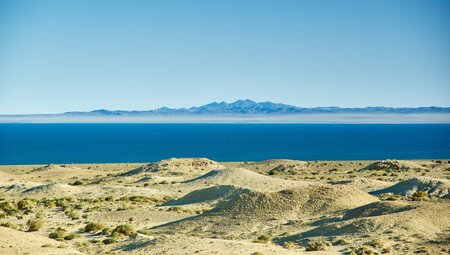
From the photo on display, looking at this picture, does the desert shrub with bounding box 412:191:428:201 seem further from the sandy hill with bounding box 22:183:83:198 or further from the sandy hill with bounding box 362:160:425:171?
the sandy hill with bounding box 22:183:83:198

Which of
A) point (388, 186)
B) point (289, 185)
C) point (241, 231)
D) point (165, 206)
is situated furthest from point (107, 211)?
point (388, 186)

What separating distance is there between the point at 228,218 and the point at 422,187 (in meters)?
19.7

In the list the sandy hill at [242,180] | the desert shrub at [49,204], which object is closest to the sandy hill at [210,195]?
the sandy hill at [242,180]

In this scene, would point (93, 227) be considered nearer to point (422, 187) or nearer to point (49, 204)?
point (49, 204)

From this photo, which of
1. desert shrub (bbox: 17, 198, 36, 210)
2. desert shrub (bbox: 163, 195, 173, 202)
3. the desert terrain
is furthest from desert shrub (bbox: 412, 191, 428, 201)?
desert shrub (bbox: 17, 198, 36, 210)

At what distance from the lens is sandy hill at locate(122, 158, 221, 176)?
3172 inches

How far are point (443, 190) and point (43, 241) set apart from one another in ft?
109

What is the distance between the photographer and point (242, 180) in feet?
210

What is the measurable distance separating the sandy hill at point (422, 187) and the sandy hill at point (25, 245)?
31.1 m

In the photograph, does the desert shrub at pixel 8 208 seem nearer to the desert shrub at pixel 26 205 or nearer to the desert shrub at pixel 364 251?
the desert shrub at pixel 26 205

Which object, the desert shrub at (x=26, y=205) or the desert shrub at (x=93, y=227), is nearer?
the desert shrub at (x=93, y=227)

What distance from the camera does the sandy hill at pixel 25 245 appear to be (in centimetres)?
2862

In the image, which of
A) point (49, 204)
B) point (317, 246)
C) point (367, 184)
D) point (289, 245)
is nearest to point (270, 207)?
point (289, 245)

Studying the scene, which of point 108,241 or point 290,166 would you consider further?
point 290,166
